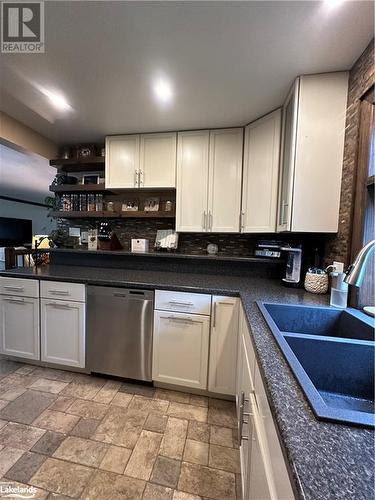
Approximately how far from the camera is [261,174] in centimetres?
203

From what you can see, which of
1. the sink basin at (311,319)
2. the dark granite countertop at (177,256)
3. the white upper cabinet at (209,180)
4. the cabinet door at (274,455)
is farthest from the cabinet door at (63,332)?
the cabinet door at (274,455)

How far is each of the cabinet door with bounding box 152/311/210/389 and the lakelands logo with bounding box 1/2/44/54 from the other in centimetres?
190

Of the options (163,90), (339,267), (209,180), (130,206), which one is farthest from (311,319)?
(130,206)

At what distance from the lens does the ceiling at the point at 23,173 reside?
3.24m

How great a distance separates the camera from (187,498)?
1.13m

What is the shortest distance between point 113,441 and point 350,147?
2.37m

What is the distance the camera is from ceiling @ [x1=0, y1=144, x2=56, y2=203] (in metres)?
3.24

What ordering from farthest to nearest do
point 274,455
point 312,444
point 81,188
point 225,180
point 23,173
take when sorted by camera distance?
point 23,173
point 81,188
point 225,180
point 274,455
point 312,444

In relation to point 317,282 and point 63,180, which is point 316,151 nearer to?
point 317,282

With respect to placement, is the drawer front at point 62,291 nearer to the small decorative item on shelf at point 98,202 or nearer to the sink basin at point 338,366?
the small decorative item on shelf at point 98,202

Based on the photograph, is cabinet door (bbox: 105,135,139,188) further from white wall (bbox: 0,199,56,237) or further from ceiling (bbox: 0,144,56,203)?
white wall (bbox: 0,199,56,237)

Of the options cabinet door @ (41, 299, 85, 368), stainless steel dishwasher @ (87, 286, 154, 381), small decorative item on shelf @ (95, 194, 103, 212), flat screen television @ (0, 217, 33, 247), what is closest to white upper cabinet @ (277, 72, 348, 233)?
stainless steel dishwasher @ (87, 286, 154, 381)

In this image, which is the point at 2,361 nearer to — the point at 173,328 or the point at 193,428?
the point at 173,328

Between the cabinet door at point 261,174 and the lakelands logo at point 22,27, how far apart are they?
1641 millimetres
